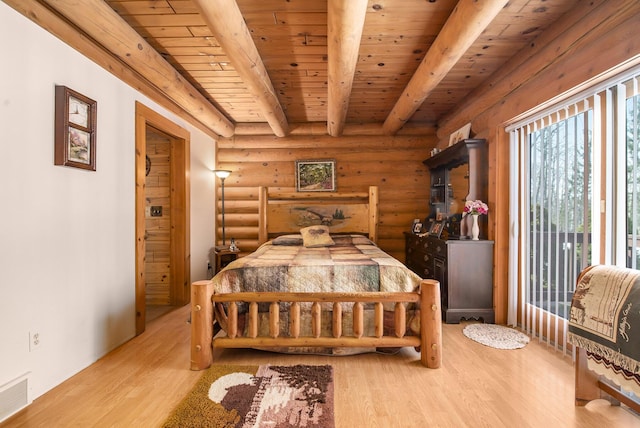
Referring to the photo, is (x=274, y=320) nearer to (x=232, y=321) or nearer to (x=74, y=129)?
(x=232, y=321)

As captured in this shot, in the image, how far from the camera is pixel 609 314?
1.53 m

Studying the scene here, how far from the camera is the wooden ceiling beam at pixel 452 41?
1797 mm

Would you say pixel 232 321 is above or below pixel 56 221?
below

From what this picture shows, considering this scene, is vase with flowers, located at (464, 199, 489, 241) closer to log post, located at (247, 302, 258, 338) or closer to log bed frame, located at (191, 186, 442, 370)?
log bed frame, located at (191, 186, 442, 370)

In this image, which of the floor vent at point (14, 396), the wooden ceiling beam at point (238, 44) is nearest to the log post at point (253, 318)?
the floor vent at point (14, 396)

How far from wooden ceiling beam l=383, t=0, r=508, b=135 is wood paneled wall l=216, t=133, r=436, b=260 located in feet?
4.92

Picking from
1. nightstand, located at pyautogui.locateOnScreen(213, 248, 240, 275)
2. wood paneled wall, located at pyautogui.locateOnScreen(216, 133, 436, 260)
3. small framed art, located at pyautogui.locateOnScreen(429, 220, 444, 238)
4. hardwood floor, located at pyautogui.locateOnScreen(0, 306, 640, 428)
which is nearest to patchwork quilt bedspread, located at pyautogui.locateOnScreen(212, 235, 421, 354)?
hardwood floor, located at pyautogui.locateOnScreen(0, 306, 640, 428)

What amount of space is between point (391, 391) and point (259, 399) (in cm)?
79

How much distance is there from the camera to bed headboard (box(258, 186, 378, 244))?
14.5ft

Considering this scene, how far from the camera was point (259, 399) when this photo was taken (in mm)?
1833

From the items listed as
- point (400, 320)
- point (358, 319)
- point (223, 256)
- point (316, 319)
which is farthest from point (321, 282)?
point (223, 256)

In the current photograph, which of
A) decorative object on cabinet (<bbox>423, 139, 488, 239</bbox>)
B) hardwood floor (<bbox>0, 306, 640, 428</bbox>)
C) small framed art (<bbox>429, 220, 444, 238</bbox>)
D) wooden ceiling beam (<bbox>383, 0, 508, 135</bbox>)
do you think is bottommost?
hardwood floor (<bbox>0, 306, 640, 428</bbox>)

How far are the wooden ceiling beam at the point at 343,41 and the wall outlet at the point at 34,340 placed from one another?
2.54 metres

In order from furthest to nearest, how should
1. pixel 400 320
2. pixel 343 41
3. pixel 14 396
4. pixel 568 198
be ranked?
1. pixel 568 198
2. pixel 400 320
3. pixel 343 41
4. pixel 14 396
